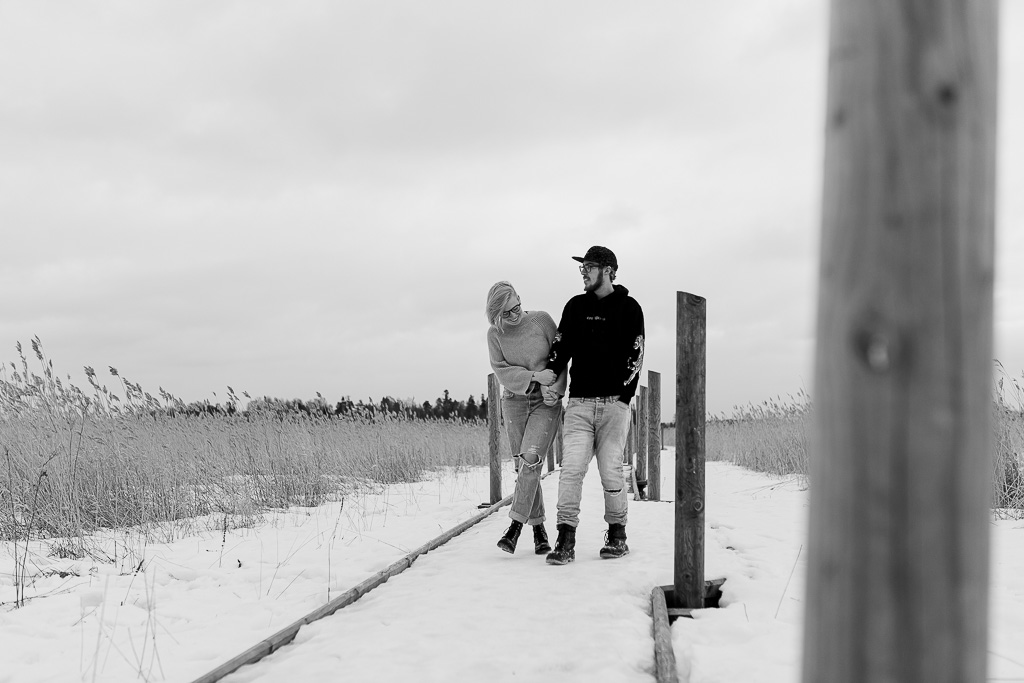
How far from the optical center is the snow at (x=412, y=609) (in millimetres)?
3426

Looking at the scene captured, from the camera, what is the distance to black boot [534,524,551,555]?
19.6ft

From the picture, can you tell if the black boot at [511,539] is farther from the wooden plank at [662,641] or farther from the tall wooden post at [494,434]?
the tall wooden post at [494,434]

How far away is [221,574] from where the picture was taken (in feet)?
18.0

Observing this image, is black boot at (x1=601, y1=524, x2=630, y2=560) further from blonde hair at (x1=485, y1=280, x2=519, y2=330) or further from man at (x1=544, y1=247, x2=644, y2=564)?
blonde hair at (x1=485, y1=280, x2=519, y2=330)

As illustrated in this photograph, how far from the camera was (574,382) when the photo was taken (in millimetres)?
5762

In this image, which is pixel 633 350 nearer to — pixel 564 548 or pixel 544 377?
pixel 544 377

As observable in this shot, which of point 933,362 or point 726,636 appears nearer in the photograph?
point 933,362

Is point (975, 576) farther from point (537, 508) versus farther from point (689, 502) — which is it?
point (537, 508)

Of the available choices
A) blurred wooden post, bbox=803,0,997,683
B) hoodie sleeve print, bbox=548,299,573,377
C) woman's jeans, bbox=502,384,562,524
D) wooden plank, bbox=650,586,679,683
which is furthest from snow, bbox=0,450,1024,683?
hoodie sleeve print, bbox=548,299,573,377

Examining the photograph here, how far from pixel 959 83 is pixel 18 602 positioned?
17.2ft

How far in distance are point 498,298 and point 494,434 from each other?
16.3 feet

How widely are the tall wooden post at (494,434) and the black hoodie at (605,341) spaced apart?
427 cm

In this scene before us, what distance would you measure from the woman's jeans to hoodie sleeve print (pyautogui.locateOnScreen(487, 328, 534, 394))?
0.42 ft

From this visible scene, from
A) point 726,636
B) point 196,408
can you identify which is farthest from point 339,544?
point 196,408
